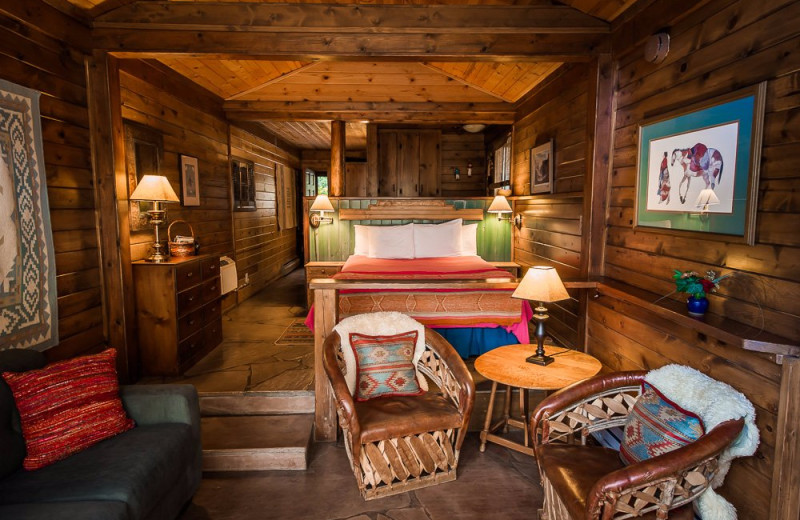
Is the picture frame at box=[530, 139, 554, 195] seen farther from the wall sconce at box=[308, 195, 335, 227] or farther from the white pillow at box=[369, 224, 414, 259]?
the wall sconce at box=[308, 195, 335, 227]

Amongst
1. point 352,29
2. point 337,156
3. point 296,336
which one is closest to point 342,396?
point 296,336

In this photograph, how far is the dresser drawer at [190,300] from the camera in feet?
11.6

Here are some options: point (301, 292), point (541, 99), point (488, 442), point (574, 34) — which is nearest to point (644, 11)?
point (574, 34)

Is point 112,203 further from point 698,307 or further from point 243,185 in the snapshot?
point 698,307

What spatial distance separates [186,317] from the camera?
362cm

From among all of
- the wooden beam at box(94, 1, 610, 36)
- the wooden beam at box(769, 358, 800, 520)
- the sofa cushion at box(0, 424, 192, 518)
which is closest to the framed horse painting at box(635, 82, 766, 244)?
the wooden beam at box(769, 358, 800, 520)

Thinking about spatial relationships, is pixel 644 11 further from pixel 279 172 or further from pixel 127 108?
pixel 279 172

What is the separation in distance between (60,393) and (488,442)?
91.8 inches

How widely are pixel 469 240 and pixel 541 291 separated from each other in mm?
3052

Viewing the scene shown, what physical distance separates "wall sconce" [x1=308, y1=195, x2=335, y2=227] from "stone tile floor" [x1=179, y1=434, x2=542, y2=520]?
3.52 meters

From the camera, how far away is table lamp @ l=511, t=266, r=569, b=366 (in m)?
2.66

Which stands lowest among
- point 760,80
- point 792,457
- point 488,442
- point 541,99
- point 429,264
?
point 488,442

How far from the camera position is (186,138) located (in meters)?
4.64

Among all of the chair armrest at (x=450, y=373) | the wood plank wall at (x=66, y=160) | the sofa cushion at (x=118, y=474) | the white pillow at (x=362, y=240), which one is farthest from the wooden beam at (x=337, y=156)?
the sofa cushion at (x=118, y=474)
